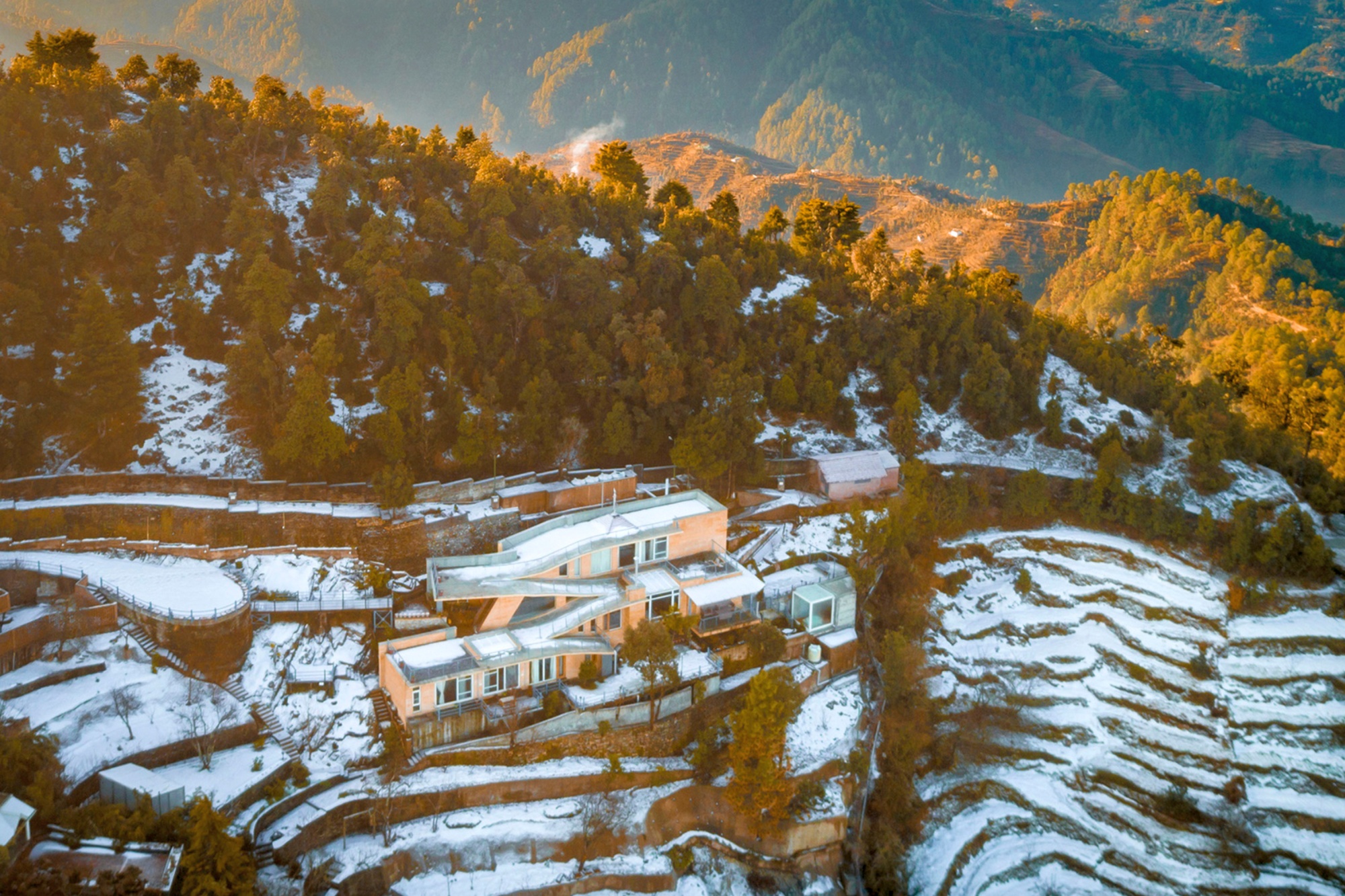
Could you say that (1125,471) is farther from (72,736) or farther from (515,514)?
(72,736)

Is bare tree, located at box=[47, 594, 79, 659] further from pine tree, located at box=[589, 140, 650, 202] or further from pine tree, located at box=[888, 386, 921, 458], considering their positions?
pine tree, located at box=[589, 140, 650, 202]

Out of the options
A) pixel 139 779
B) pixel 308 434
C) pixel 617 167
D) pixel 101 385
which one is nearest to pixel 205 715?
pixel 139 779

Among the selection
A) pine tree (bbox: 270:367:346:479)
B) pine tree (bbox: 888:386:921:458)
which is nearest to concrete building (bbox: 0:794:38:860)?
pine tree (bbox: 270:367:346:479)

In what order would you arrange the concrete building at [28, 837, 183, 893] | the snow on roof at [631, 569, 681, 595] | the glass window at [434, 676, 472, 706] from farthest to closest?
the snow on roof at [631, 569, 681, 595] < the glass window at [434, 676, 472, 706] < the concrete building at [28, 837, 183, 893]

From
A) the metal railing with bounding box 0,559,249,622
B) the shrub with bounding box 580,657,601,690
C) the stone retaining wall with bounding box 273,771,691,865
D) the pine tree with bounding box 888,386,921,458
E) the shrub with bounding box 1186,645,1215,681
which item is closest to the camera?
the stone retaining wall with bounding box 273,771,691,865

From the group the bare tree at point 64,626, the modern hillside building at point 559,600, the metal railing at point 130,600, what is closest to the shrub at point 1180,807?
the modern hillside building at point 559,600

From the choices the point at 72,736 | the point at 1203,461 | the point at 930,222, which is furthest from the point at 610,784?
the point at 930,222

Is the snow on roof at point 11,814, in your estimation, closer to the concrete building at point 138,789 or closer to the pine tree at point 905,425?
the concrete building at point 138,789
